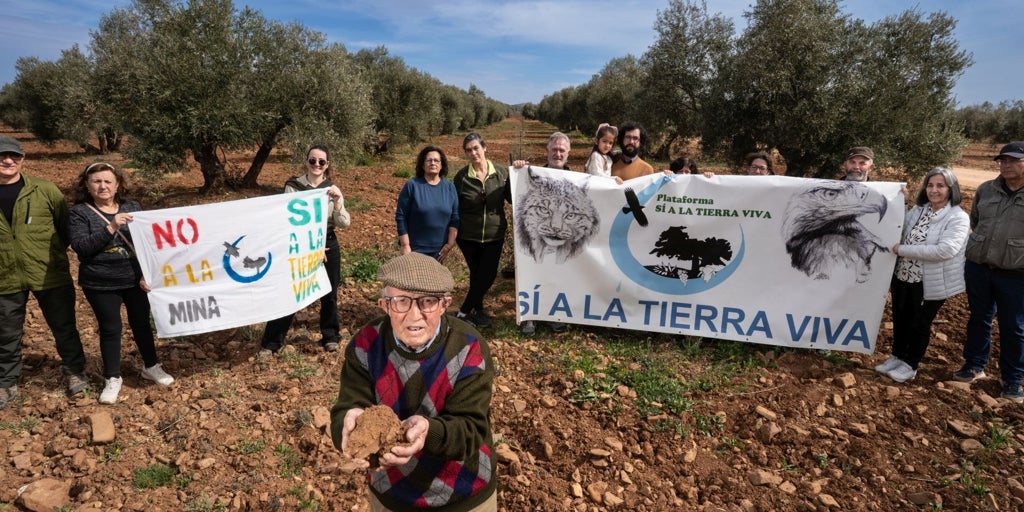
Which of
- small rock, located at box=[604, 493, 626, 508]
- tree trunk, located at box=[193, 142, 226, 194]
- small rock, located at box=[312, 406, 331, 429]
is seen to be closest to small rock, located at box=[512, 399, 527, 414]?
small rock, located at box=[604, 493, 626, 508]

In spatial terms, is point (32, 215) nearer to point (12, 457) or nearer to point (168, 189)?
point (12, 457)

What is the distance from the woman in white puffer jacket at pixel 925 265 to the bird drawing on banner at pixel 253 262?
18.8 feet

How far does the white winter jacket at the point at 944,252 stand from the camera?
4.02 meters

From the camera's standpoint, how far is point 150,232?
417 centimetres

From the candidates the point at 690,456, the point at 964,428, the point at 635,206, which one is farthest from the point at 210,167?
the point at 964,428

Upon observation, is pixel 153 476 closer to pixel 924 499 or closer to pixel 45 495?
pixel 45 495

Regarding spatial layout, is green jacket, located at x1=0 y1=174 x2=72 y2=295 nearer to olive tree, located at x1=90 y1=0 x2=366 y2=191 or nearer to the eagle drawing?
the eagle drawing

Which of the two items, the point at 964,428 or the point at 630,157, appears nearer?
the point at 964,428

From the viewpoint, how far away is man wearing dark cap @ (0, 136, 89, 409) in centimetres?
379

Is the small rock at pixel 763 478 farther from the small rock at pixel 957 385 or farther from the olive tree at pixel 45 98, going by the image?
the olive tree at pixel 45 98

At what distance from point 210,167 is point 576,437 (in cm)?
1280

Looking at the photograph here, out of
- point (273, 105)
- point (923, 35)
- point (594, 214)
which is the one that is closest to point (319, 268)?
point (594, 214)

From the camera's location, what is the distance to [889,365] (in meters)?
4.70

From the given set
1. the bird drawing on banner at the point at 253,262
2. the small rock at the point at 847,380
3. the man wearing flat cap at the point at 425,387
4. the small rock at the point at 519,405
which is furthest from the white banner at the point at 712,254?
the man wearing flat cap at the point at 425,387
